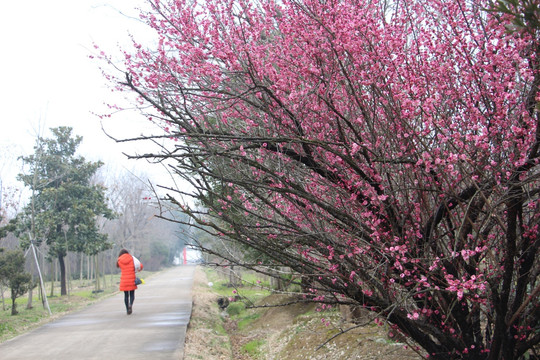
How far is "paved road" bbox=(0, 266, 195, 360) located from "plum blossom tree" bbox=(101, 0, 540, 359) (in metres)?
4.13

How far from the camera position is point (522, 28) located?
2.88 m

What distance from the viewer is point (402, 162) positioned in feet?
12.9

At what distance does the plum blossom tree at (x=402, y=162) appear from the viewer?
3.86m

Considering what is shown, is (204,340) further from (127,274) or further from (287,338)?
(127,274)

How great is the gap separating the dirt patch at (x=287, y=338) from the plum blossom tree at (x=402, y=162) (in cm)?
116

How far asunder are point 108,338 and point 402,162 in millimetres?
7163

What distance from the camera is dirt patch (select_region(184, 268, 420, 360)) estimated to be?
24.7 ft

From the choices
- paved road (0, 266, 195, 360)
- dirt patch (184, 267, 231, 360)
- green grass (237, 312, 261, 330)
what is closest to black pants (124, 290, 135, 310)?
paved road (0, 266, 195, 360)

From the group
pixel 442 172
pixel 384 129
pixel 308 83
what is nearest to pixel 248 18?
pixel 308 83

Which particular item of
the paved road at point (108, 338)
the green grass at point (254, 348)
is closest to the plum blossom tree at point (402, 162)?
the paved road at point (108, 338)

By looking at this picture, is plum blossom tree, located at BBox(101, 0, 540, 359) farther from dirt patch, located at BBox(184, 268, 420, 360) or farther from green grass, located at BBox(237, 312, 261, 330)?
green grass, located at BBox(237, 312, 261, 330)

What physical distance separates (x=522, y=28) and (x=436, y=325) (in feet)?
8.92

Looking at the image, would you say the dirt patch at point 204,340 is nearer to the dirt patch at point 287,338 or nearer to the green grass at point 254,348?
the dirt patch at point 287,338

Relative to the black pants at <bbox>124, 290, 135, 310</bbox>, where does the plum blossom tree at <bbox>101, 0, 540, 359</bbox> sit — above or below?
above
